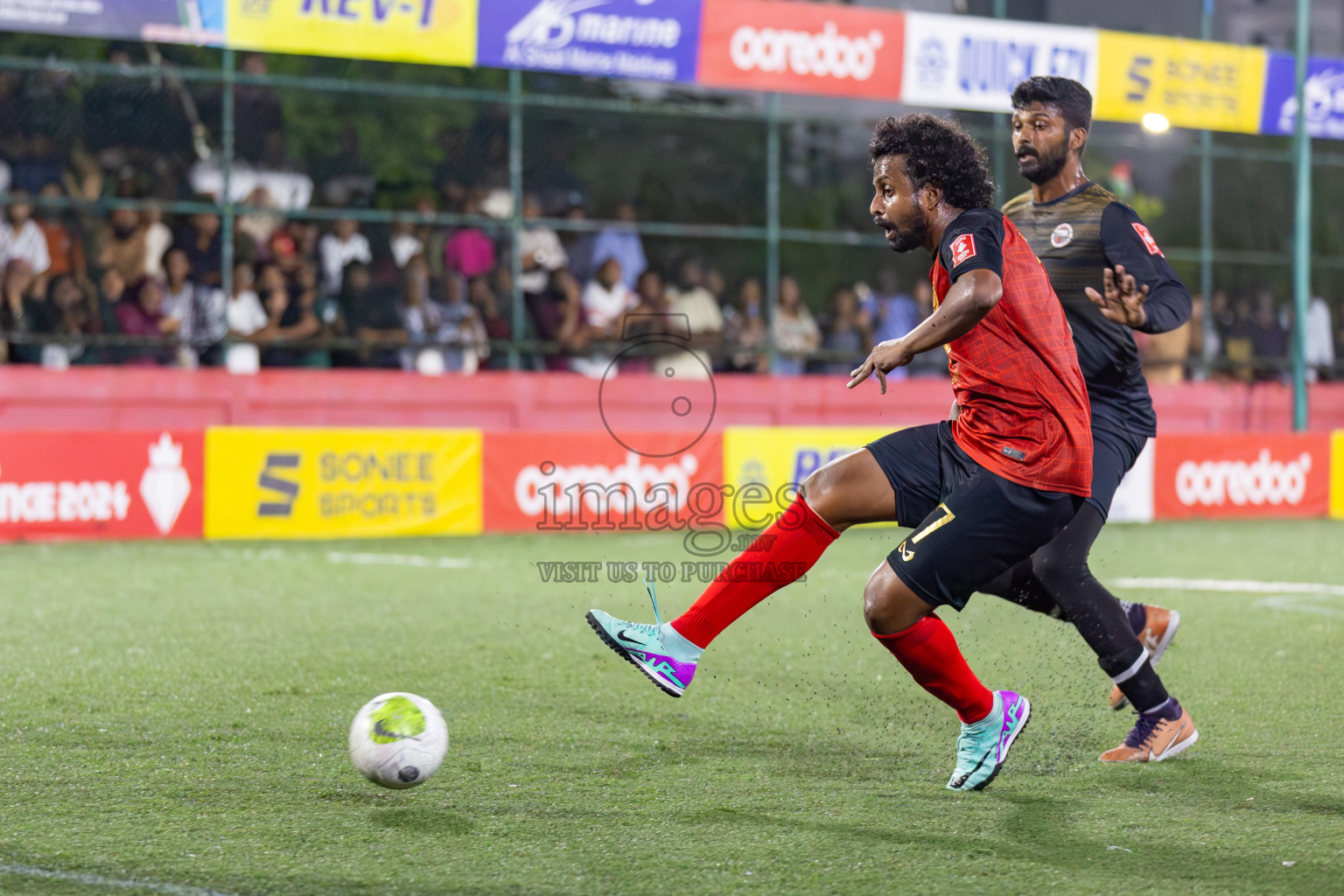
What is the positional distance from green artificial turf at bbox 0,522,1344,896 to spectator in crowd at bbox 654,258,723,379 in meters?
7.61

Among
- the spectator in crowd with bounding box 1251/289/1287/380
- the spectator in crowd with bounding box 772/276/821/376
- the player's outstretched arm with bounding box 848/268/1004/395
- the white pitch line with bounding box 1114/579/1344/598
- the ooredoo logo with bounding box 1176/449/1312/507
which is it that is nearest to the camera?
the player's outstretched arm with bounding box 848/268/1004/395

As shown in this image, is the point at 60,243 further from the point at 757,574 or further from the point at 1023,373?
the point at 1023,373

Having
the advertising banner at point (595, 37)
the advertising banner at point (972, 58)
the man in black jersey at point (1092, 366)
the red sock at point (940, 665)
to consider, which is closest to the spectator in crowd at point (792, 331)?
the advertising banner at point (972, 58)

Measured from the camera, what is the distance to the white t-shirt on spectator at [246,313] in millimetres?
14930

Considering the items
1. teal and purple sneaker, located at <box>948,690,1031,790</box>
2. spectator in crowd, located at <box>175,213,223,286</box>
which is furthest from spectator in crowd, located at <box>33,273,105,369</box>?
teal and purple sneaker, located at <box>948,690,1031,790</box>

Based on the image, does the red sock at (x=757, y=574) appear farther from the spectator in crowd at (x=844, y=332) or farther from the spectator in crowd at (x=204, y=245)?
the spectator in crowd at (x=844, y=332)

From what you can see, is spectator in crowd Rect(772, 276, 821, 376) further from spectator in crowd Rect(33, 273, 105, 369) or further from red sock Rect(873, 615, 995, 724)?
red sock Rect(873, 615, 995, 724)

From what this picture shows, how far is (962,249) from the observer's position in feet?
13.9

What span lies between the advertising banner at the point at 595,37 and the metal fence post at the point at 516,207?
1.30m

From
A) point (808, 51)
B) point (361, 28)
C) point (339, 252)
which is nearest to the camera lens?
point (361, 28)

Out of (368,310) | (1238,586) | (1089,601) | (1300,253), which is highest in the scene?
(1300,253)

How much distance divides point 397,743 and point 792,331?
13717mm

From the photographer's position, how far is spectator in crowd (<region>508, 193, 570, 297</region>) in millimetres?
16625

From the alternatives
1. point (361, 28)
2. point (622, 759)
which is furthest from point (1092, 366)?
point (361, 28)
